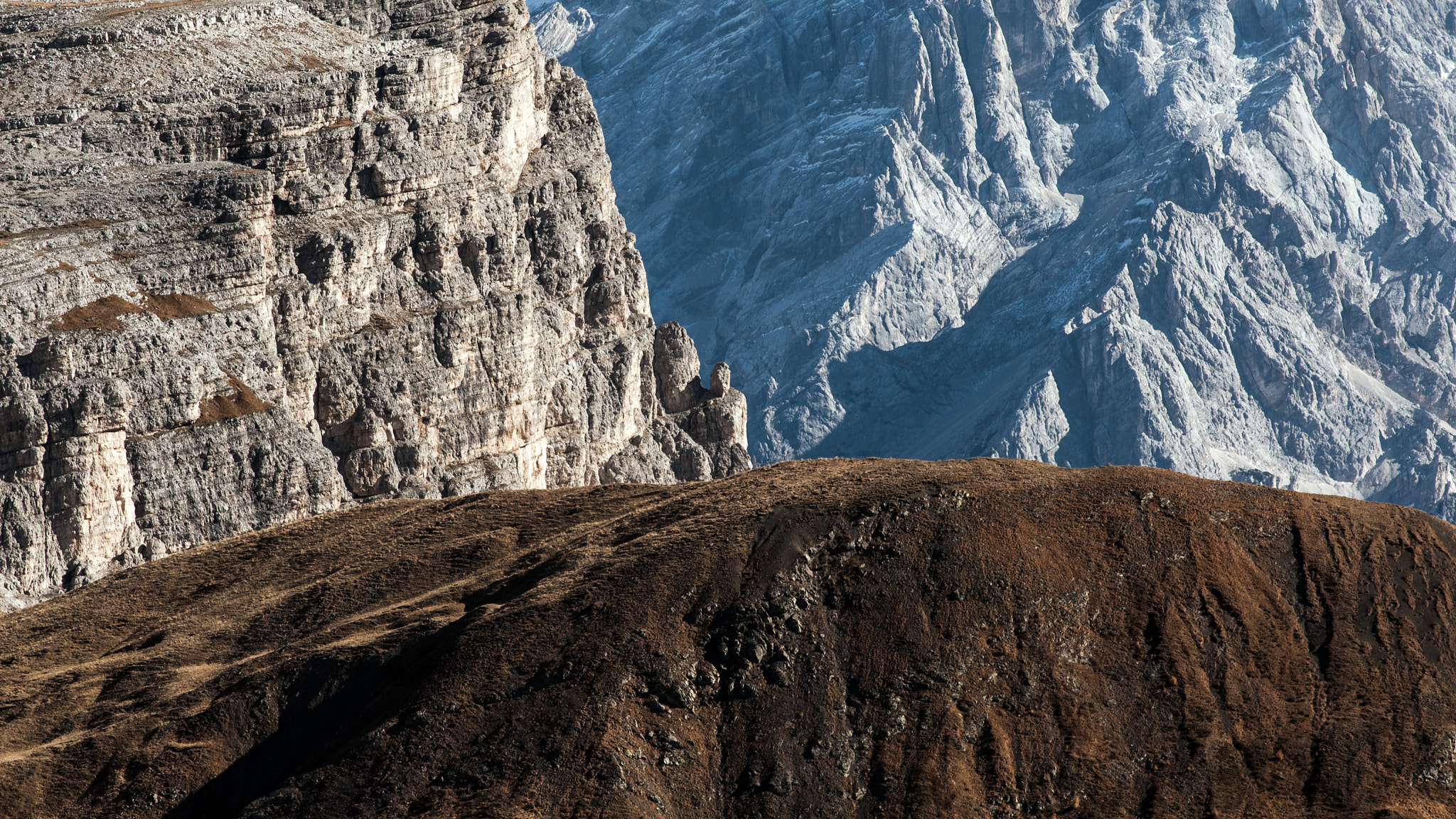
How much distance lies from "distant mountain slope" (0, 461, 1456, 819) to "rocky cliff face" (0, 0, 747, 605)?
5679cm

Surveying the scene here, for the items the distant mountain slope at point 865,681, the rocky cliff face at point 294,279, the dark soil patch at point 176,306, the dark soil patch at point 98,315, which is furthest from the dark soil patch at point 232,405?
the distant mountain slope at point 865,681

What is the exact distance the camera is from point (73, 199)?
127 metres

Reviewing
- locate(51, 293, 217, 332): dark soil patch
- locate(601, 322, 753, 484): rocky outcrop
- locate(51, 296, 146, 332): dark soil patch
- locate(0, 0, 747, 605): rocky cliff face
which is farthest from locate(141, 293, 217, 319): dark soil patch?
locate(601, 322, 753, 484): rocky outcrop

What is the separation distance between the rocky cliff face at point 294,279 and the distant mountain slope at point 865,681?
56791 mm

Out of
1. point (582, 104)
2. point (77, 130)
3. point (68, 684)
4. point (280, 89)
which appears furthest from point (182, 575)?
point (582, 104)

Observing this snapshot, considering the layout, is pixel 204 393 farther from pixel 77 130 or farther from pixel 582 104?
pixel 582 104

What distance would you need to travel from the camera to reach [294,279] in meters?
139

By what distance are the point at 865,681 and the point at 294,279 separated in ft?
324

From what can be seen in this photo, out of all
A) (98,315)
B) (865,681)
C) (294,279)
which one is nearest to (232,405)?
(98,315)

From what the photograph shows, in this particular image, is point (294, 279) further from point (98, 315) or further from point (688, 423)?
point (688, 423)

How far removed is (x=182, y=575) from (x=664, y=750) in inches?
1295

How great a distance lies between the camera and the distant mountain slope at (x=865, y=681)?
165 ft

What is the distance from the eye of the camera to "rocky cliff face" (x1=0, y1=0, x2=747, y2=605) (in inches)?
4567

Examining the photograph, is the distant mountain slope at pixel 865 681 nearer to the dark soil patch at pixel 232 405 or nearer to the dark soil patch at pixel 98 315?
the dark soil patch at pixel 232 405
